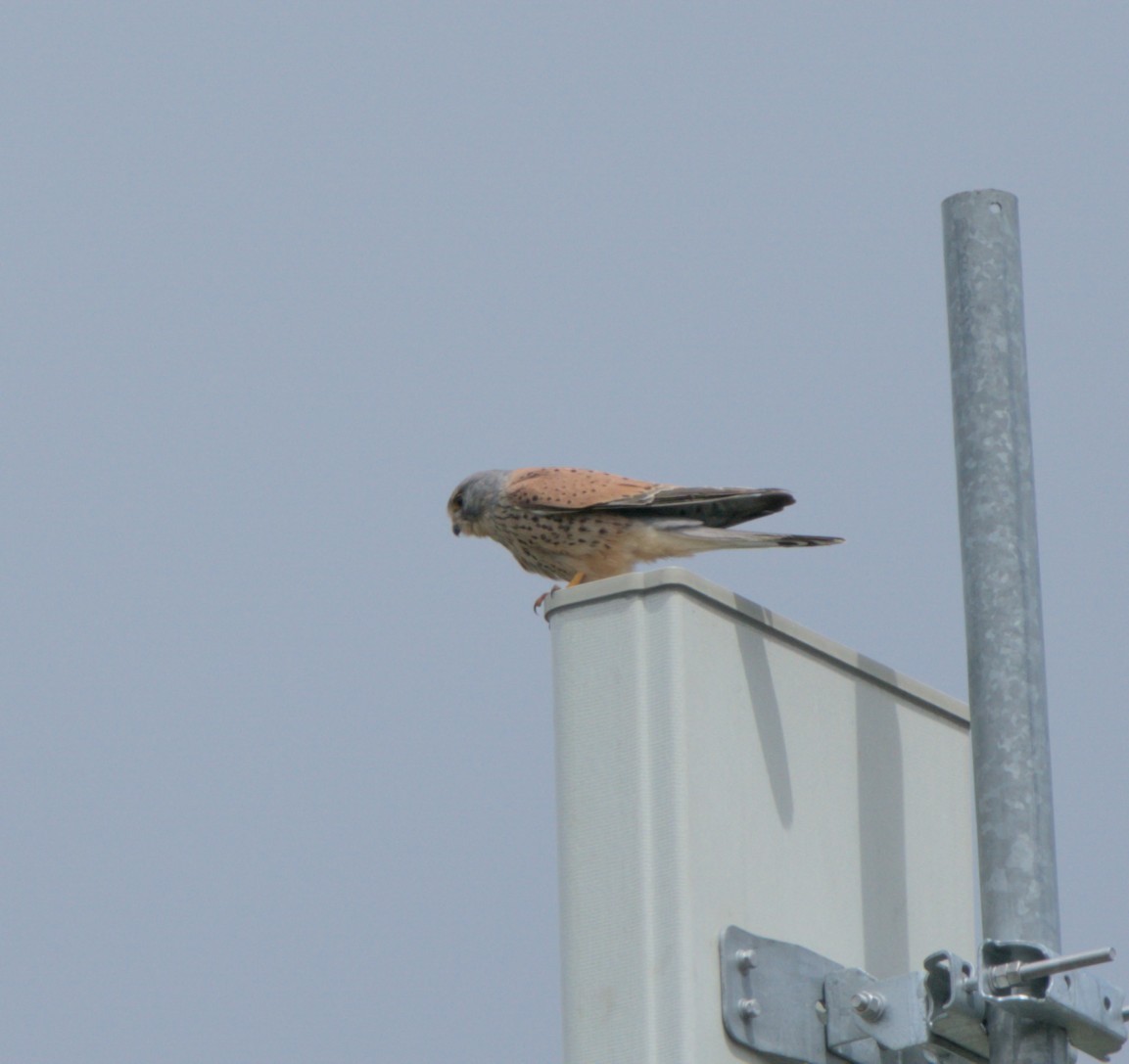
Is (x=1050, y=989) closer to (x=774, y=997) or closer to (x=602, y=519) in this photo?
(x=774, y=997)

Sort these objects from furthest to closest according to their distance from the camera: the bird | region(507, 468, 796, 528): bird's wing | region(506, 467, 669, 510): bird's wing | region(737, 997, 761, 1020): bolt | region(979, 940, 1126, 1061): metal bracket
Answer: region(506, 467, 669, 510): bird's wing < the bird < region(507, 468, 796, 528): bird's wing < region(737, 997, 761, 1020): bolt < region(979, 940, 1126, 1061): metal bracket

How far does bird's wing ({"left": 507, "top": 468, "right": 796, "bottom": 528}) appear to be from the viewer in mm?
4343

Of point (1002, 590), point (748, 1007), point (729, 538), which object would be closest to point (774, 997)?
point (748, 1007)

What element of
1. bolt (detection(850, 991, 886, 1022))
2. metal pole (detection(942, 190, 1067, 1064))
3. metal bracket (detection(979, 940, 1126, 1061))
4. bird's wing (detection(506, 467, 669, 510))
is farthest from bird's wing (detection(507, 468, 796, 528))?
metal bracket (detection(979, 940, 1126, 1061))

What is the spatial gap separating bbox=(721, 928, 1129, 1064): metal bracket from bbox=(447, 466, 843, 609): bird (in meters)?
1.87

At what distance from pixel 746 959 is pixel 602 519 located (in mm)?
2677

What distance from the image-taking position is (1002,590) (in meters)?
2.31

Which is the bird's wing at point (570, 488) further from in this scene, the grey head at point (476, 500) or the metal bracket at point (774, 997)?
the metal bracket at point (774, 997)

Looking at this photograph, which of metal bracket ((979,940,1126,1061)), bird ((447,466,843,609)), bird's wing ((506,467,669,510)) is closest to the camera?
metal bracket ((979,940,1126,1061))

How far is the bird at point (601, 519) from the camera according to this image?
4.59 m

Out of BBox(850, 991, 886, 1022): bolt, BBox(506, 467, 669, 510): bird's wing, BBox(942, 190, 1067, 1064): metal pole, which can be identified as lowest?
BBox(850, 991, 886, 1022): bolt

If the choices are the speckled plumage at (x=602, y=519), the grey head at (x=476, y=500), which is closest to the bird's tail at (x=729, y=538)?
the speckled plumage at (x=602, y=519)

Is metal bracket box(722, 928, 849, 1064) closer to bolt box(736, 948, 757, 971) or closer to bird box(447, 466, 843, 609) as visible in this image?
bolt box(736, 948, 757, 971)

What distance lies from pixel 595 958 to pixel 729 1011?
0.52 ft
